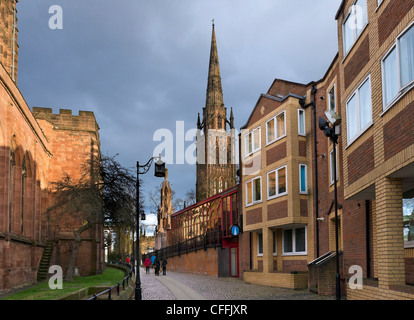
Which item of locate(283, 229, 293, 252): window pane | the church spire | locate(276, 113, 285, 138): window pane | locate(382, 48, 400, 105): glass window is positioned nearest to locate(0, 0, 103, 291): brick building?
locate(276, 113, 285, 138): window pane

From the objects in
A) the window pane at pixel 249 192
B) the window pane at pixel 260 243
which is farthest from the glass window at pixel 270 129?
the window pane at pixel 260 243

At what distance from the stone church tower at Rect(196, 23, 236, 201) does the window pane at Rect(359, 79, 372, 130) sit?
277 feet

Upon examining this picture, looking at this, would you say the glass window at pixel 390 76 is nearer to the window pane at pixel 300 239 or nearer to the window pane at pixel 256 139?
the window pane at pixel 300 239

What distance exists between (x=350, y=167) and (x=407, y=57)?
15.0 ft

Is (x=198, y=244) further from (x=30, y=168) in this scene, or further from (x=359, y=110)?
(x=359, y=110)

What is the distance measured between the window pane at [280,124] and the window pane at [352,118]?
10.6 m

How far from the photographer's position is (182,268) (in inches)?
1754

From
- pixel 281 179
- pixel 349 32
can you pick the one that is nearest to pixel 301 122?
pixel 281 179

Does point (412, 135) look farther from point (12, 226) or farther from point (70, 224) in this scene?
point (70, 224)

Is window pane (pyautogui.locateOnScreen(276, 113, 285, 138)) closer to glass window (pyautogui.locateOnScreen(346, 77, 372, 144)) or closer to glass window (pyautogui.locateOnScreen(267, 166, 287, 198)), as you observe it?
glass window (pyautogui.locateOnScreen(267, 166, 287, 198))

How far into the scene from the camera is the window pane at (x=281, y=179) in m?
24.3

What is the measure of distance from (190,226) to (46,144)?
16.5 meters

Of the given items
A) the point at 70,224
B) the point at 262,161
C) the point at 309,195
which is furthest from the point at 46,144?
the point at 309,195
